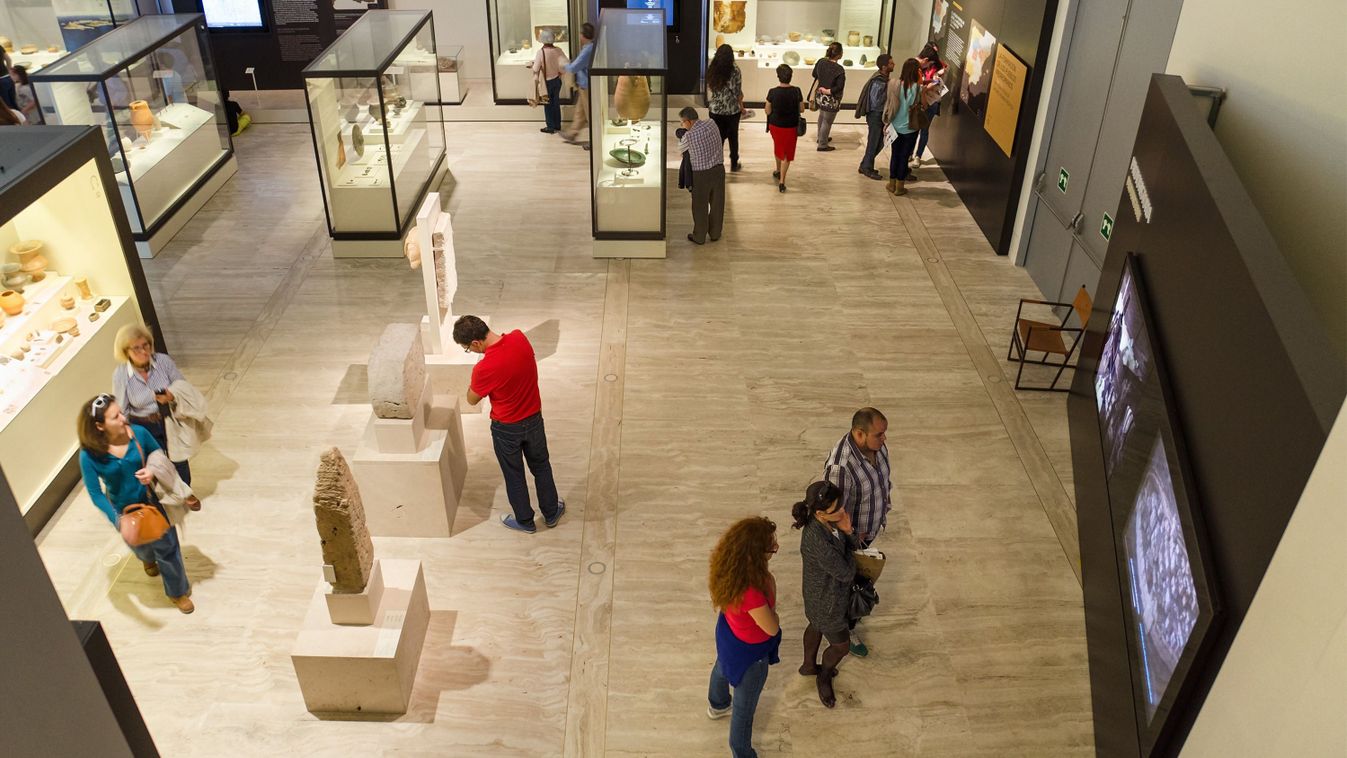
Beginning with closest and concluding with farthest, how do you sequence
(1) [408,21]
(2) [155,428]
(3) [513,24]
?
(2) [155,428] → (1) [408,21] → (3) [513,24]

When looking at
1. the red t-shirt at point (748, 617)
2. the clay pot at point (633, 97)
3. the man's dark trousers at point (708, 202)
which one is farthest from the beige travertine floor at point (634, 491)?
the clay pot at point (633, 97)

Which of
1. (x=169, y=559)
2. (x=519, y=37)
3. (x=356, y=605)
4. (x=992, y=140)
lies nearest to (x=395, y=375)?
(x=356, y=605)

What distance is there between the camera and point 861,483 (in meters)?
5.32

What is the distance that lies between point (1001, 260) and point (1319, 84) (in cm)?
538

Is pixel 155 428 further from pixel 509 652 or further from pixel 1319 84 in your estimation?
pixel 1319 84

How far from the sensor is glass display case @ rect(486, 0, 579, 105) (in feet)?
47.0

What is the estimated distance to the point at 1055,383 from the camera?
8.28 m

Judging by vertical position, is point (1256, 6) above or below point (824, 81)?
→ above

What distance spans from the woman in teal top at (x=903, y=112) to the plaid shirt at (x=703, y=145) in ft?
8.48

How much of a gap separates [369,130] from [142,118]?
282 centimetres

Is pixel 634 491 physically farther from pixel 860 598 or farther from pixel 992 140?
pixel 992 140

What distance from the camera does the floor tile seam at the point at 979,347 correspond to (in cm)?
709

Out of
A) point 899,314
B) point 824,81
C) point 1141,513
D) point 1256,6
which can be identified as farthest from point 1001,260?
point 1141,513

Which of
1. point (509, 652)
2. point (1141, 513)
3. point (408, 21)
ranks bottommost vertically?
point (509, 652)
